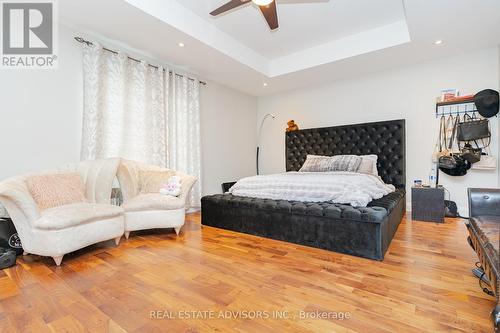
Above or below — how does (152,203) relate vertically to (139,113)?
below

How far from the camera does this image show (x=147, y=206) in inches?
108

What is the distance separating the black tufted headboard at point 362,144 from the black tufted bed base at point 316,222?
1.66 metres

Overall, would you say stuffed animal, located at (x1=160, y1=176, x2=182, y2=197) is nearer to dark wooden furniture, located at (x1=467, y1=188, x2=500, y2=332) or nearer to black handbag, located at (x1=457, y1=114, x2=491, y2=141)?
dark wooden furniture, located at (x1=467, y1=188, x2=500, y2=332)

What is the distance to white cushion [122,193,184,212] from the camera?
2717 millimetres

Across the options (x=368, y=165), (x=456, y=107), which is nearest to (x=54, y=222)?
(x=368, y=165)

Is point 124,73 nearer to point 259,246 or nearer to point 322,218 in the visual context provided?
point 259,246

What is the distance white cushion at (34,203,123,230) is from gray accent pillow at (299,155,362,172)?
115 inches

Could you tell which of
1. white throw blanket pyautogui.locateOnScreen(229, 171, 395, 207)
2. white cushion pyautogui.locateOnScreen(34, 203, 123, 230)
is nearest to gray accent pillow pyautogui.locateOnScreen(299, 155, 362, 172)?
white throw blanket pyautogui.locateOnScreen(229, 171, 395, 207)

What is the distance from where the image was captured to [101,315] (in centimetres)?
138

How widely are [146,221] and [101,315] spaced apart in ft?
4.71

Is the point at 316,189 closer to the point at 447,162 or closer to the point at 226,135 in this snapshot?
the point at 447,162

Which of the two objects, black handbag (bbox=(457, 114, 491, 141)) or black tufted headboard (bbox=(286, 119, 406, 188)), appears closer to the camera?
black handbag (bbox=(457, 114, 491, 141))

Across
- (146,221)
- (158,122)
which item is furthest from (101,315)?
(158,122)

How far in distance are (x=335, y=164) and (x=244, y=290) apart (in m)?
2.76
